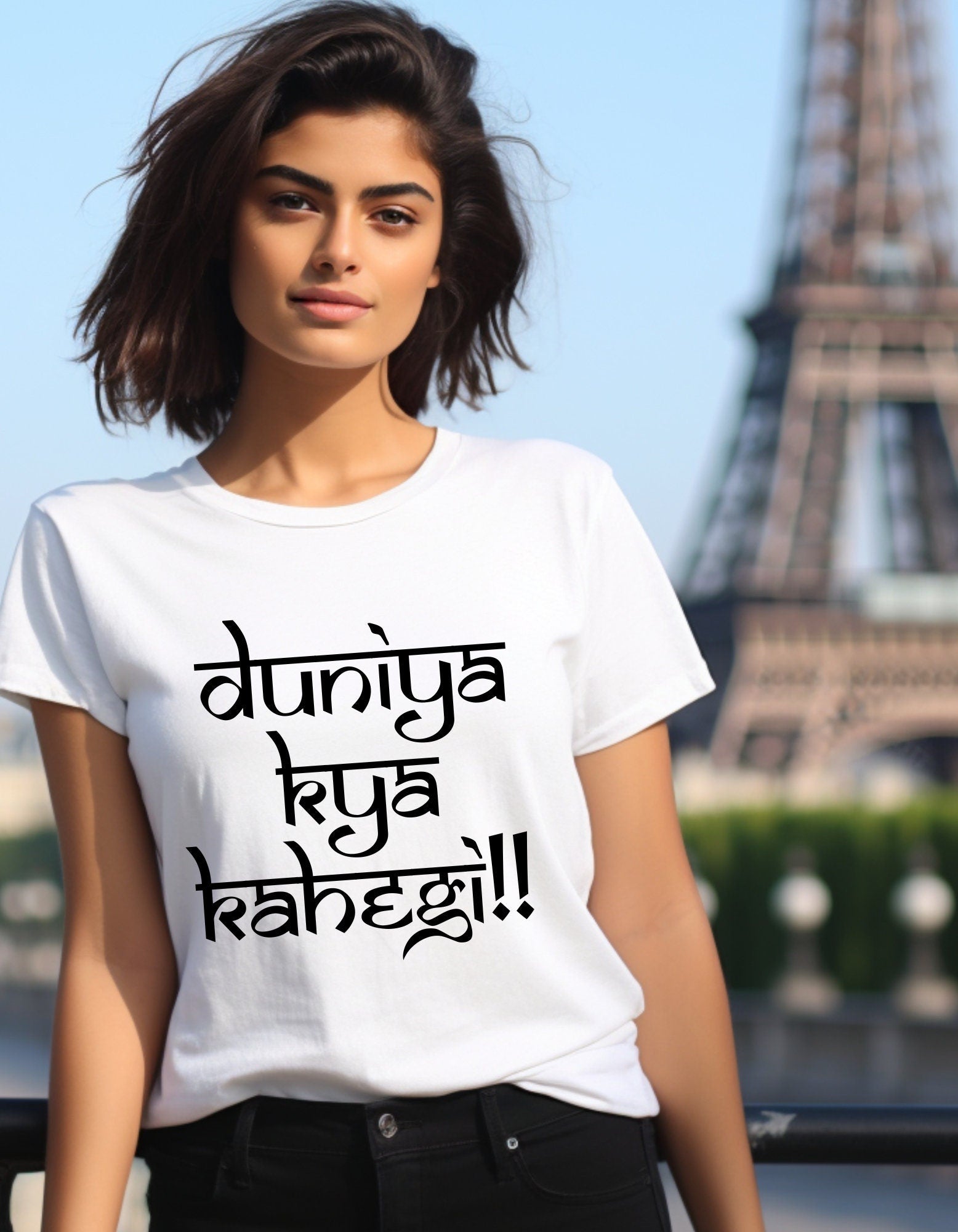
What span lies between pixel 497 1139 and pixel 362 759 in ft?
1.23

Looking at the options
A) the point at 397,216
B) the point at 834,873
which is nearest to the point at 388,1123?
the point at 397,216

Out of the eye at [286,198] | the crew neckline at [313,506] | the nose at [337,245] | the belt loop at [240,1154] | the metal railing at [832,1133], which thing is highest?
the eye at [286,198]

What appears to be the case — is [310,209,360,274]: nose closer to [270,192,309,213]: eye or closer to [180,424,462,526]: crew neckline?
[270,192,309,213]: eye

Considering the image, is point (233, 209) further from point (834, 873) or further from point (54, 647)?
point (834, 873)

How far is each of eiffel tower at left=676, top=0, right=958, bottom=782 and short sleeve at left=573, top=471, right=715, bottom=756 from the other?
26.4 metres

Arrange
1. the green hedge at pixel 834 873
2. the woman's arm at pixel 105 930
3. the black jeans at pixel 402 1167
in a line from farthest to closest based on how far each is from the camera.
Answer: the green hedge at pixel 834 873, the woman's arm at pixel 105 930, the black jeans at pixel 402 1167

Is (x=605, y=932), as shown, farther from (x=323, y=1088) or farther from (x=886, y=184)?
(x=886, y=184)

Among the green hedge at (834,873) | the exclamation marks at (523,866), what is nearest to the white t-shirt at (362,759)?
the exclamation marks at (523,866)

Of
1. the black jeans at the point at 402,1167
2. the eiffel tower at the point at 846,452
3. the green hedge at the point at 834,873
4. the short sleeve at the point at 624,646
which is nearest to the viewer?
the black jeans at the point at 402,1167

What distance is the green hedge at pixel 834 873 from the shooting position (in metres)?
19.4

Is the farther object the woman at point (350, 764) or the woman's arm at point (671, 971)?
the woman's arm at point (671, 971)

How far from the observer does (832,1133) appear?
1.83 metres

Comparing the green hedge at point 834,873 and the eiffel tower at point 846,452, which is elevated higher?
the eiffel tower at point 846,452

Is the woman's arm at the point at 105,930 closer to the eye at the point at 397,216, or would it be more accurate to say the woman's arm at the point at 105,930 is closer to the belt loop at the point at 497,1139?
the belt loop at the point at 497,1139
